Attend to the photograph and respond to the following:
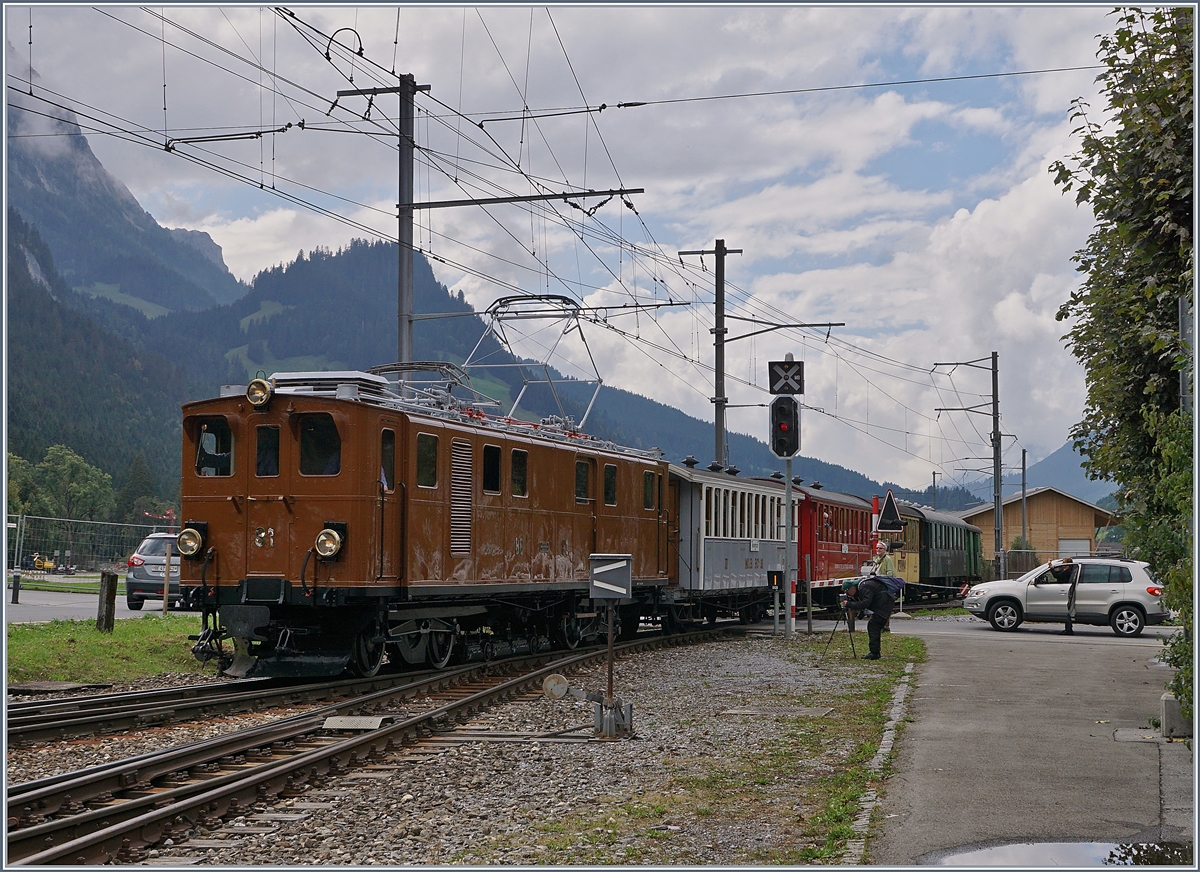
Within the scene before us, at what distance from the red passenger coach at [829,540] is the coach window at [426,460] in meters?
12.3

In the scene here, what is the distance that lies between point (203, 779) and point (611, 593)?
3.76 metres

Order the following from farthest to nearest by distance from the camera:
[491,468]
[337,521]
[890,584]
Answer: [890,584], [491,468], [337,521]

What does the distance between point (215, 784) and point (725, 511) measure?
17.5 meters

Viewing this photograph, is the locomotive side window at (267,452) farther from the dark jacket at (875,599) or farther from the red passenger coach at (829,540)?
the red passenger coach at (829,540)

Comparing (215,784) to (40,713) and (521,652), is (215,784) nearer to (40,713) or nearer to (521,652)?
(40,713)

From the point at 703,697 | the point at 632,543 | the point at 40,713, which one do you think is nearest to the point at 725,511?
the point at 632,543

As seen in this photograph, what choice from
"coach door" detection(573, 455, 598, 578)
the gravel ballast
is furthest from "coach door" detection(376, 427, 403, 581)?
"coach door" detection(573, 455, 598, 578)

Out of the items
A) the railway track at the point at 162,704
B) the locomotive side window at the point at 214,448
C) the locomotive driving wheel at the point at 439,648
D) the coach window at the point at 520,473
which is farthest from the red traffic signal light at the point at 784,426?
the locomotive side window at the point at 214,448

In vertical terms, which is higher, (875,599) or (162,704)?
(875,599)

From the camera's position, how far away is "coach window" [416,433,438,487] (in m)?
14.6

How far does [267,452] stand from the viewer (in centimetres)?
1418

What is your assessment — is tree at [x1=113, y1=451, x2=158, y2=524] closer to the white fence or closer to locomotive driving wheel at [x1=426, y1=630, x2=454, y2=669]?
the white fence

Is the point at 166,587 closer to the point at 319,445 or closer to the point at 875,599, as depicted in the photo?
the point at 319,445

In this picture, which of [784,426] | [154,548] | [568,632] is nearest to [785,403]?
[784,426]
